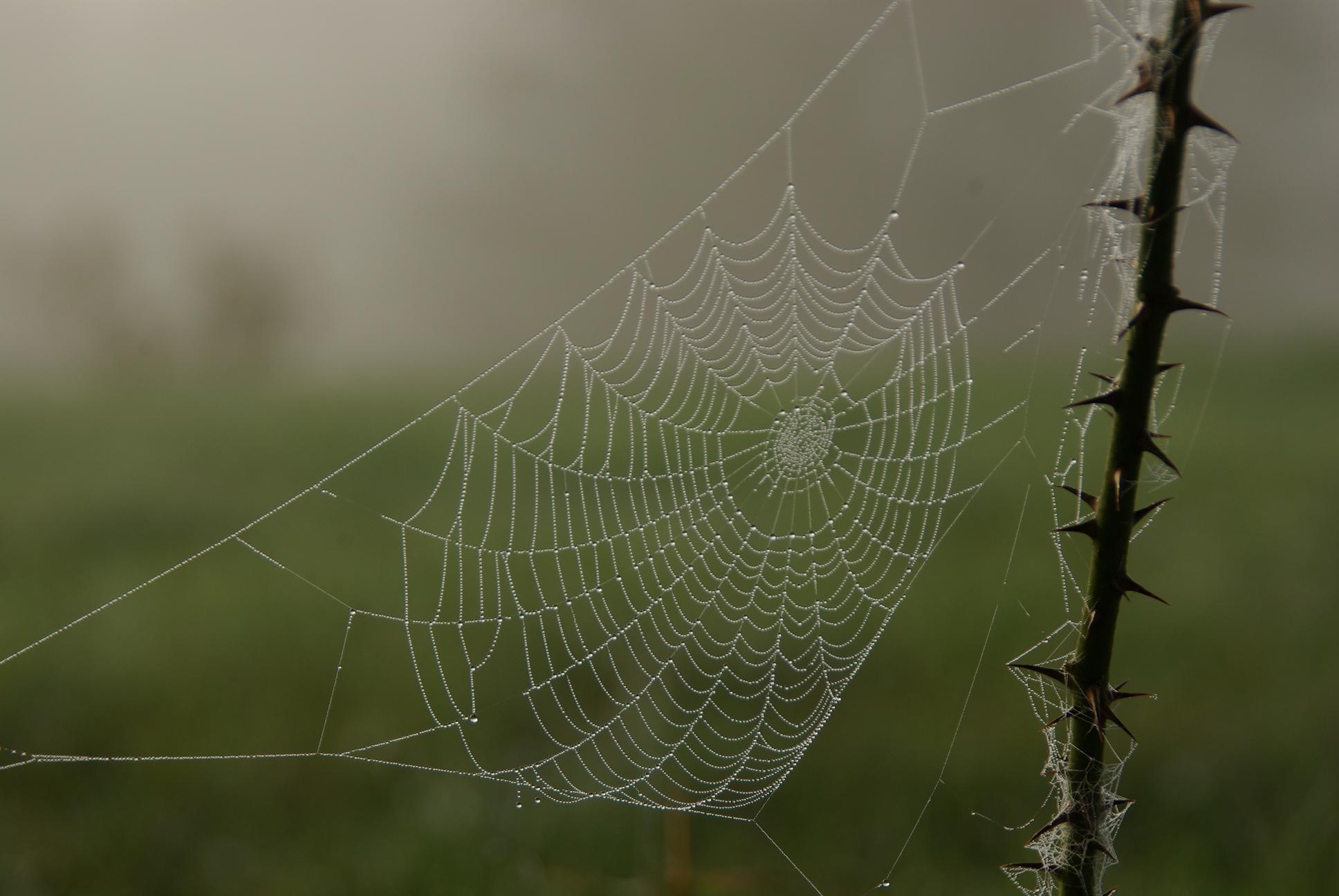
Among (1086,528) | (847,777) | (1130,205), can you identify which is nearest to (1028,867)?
(1086,528)

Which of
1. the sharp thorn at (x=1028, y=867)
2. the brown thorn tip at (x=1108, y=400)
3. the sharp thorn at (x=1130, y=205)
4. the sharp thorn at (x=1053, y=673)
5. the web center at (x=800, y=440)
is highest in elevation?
the web center at (x=800, y=440)

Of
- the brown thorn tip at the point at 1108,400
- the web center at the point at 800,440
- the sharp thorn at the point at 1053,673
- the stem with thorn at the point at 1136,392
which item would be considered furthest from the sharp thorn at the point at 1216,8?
the web center at the point at 800,440

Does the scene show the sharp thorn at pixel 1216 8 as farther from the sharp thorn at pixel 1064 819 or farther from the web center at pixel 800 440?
the web center at pixel 800 440

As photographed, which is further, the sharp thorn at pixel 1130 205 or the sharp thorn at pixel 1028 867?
the sharp thorn at pixel 1028 867

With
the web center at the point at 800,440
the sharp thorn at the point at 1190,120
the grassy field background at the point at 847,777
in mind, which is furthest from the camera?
the grassy field background at the point at 847,777

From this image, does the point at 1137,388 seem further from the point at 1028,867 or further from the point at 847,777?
the point at 847,777

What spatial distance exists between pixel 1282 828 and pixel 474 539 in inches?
176

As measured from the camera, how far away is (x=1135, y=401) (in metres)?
0.68

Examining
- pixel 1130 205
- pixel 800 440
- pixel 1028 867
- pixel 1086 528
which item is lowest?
pixel 1028 867

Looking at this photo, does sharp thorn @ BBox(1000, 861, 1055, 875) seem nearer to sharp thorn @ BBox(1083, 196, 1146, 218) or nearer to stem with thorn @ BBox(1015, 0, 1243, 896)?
stem with thorn @ BBox(1015, 0, 1243, 896)

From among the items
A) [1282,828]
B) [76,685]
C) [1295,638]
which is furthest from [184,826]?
[1295,638]

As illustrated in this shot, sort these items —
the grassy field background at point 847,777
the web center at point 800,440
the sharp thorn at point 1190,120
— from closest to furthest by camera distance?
the sharp thorn at point 1190,120 < the web center at point 800,440 < the grassy field background at point 847,777

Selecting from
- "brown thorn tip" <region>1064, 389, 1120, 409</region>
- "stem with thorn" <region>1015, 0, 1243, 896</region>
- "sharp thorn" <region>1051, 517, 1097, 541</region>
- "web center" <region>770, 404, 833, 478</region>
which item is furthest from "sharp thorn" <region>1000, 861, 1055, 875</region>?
"web center" <region>770, 404, 833, 478</region>

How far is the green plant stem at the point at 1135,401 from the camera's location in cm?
67
